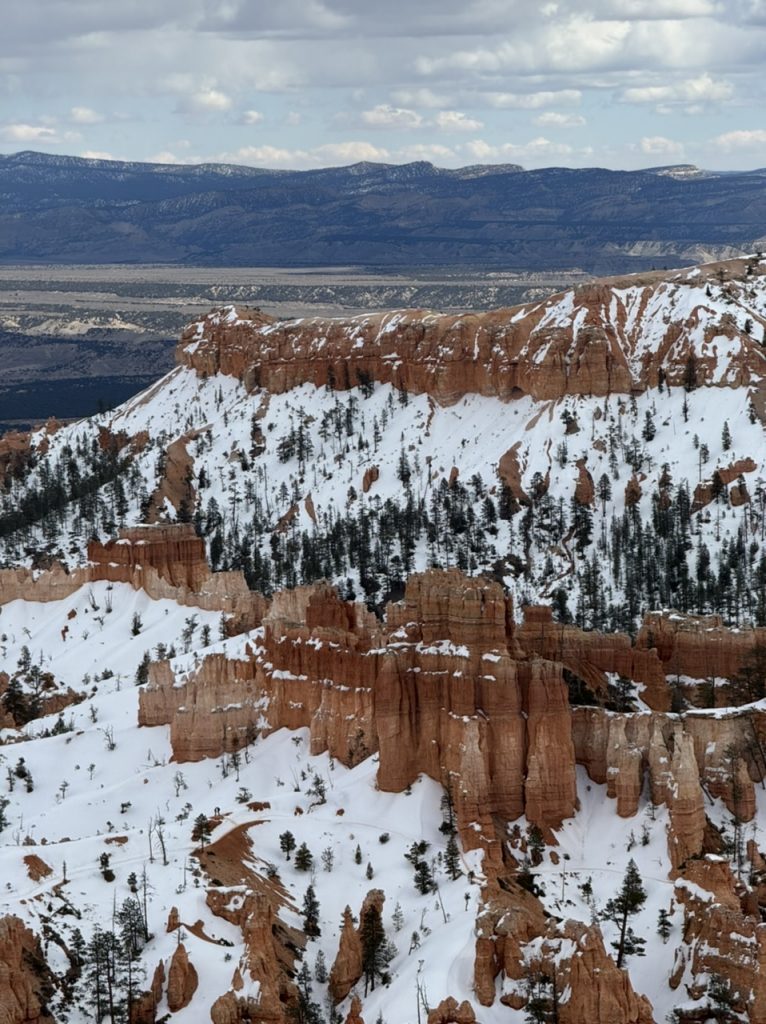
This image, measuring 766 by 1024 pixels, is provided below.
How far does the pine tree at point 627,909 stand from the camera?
69.8m

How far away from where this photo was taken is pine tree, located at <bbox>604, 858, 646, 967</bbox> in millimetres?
69812

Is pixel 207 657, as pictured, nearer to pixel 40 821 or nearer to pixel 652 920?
pixel 40 821

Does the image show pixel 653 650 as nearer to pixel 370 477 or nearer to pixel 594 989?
pixel 594 989

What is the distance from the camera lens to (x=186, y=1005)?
64.9 metres

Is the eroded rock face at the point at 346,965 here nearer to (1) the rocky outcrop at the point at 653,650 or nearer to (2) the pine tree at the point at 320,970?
(2) the pine tree at the point at 320,970

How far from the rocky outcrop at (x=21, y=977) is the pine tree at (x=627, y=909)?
2105cm

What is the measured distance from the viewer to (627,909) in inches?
2840

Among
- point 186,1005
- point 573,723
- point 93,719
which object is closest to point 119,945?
point 186,1005

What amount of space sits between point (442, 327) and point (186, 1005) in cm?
13367

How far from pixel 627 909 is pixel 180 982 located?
18007mm

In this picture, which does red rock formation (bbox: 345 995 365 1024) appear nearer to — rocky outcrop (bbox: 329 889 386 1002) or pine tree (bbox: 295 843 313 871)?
rocky outcrop (bbox: 329 889 386 1002)

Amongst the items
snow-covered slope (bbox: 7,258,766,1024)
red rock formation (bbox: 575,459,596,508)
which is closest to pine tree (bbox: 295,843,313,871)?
snow-covered slope (bbox: 7,258,766,1024)

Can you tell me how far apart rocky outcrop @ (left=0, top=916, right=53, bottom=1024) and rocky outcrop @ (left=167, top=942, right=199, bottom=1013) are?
4.22 meters

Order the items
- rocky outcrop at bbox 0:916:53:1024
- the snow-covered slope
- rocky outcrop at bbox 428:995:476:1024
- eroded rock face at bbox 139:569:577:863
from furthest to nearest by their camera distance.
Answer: eroded rock face at bbox 139:569:577:863, the snow-covered slope, rocky outcrop at bbox 428:995:476:1024, rocky outcrop at bbox 0:916:53:1024
